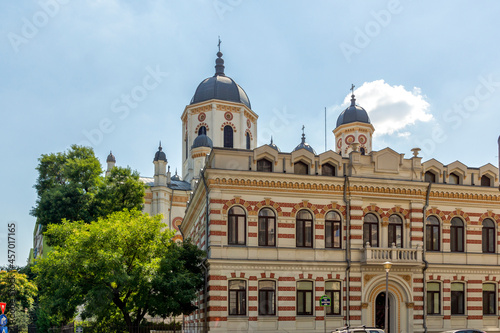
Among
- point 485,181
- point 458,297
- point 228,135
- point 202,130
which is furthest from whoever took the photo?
point 202,130

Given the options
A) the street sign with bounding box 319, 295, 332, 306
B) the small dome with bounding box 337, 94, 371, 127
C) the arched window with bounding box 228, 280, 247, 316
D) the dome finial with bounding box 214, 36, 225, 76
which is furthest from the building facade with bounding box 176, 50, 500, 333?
the dome finial with bounding box 214, 36, 225, 76

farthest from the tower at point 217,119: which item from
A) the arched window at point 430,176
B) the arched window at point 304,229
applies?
the arched window at point 430,176

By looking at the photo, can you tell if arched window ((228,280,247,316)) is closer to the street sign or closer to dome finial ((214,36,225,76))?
the street sign

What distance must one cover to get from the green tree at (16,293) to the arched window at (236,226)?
30811mm

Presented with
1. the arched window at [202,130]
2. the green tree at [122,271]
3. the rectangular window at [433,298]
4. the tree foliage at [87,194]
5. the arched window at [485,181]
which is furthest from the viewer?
the arched window at [202,130]

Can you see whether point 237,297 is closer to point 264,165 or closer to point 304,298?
point 304,298

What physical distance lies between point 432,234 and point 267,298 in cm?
1111

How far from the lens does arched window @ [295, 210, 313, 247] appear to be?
103ft

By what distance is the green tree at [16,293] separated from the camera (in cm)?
5259

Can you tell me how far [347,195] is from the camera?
32.1 metres

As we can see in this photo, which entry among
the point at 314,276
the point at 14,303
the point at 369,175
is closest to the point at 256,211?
the point at 314,276

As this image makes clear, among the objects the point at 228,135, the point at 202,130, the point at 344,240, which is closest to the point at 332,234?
the point at 344,240

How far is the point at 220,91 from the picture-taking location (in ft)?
224

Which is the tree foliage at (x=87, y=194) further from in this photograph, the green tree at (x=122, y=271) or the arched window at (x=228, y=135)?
the arched window at (x=228, y=135)
